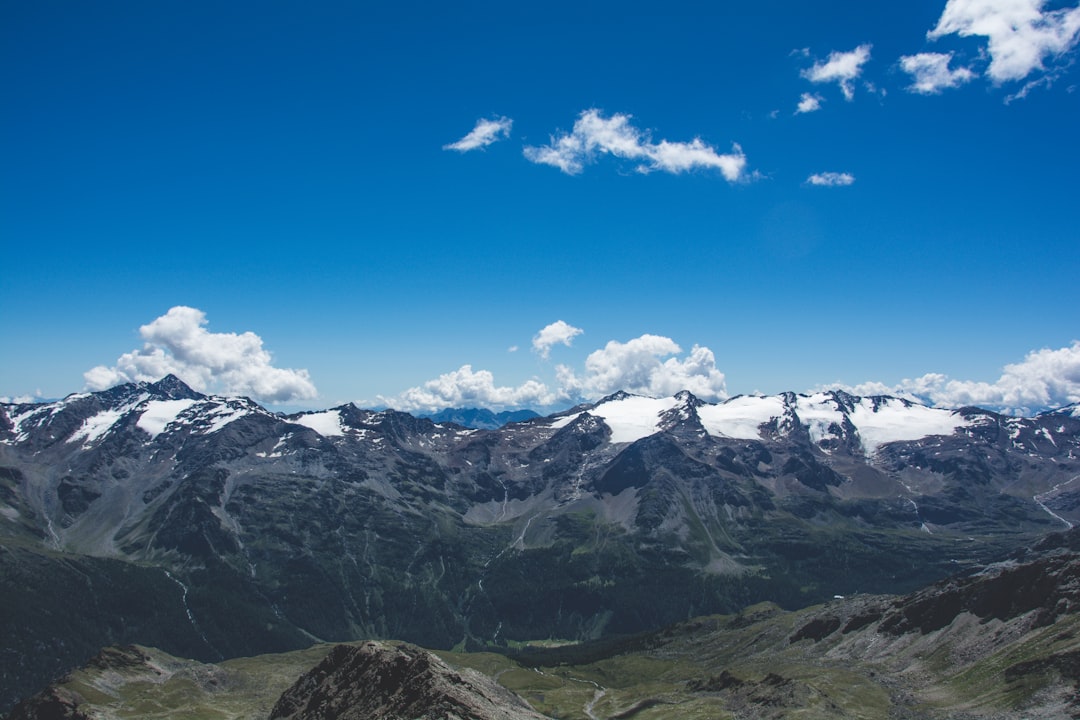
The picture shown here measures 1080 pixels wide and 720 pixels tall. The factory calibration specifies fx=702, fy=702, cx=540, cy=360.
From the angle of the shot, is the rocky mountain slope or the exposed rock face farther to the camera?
the rocky mountain slope

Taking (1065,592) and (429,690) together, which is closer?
(429,690)

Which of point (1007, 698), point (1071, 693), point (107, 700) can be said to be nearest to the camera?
point (1071, 693)

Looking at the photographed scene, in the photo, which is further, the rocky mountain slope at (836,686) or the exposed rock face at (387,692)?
the rocky mountain slope at (836,686)

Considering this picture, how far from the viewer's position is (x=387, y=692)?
81938 mm

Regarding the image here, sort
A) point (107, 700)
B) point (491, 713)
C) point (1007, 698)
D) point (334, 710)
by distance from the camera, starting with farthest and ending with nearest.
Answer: point (107, 700) < point (1007, 698) < point (334, 710) < point (491, 713)

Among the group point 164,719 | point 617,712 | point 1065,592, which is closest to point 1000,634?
point 1065,592

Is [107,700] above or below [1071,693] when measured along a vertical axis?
below

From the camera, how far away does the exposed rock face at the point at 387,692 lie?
74688 millimetres

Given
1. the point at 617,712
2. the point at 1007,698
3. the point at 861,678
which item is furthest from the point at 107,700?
the point at 1007,698

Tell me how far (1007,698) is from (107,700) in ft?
712

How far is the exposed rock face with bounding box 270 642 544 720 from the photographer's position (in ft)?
245

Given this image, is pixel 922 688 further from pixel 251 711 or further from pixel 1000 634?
pixel 251 711

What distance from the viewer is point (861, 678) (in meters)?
181

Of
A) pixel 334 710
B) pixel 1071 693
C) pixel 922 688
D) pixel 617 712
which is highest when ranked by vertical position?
pixel 334 710
